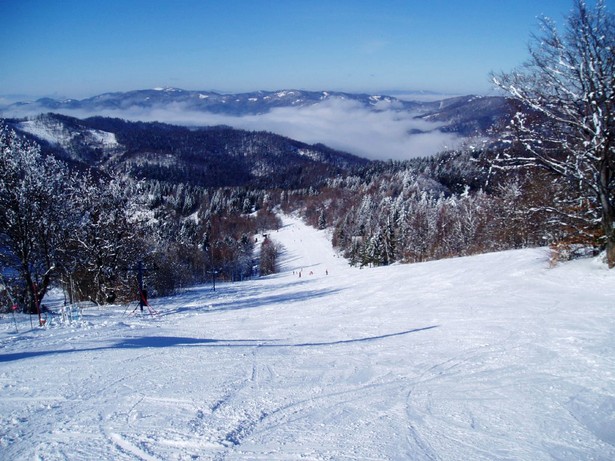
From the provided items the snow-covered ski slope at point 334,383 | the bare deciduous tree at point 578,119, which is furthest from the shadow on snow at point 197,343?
the bare deciduous tree at point 578,119

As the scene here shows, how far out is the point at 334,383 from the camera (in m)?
5.80

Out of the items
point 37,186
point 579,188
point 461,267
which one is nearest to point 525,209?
point 579,188

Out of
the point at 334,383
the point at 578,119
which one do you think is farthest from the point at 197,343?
the point at 578,119

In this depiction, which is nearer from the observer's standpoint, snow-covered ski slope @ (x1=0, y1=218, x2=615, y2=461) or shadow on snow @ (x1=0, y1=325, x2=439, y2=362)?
snow-covered ski slope @ (x1=0, y1=218, x2=615, y2=461)

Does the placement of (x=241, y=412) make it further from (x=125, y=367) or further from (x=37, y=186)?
(x=37, y=186)

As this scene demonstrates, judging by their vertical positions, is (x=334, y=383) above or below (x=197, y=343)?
above

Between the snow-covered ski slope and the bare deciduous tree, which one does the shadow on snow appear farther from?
the bare deciduous tree

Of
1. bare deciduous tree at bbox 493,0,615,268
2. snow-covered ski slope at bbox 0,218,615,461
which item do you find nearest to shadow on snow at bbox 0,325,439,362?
snow-covered ski slope at bbox 0,218,615,461

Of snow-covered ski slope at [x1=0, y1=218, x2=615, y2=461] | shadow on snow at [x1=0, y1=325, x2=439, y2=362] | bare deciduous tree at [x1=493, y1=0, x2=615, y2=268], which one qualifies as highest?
bare deciduous tree at [x1=493, y1=0, x2=615, y2=268]

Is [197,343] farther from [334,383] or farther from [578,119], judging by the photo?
[578,119]

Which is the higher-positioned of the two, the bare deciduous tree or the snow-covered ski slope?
the bare deciduous tree

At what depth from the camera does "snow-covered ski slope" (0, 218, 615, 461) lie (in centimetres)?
406

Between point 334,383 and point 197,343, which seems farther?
point 197,343

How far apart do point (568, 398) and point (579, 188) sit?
8988mm
